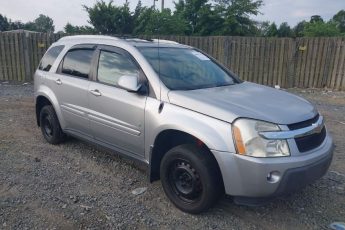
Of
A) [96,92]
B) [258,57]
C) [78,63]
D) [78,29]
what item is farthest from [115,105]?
[78,29]

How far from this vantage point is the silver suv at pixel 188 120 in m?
2.92

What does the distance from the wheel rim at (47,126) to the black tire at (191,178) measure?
8.53 feet

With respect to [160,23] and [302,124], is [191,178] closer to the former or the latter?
[302,124]

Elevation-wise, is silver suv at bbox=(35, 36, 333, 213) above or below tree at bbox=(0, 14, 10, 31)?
below

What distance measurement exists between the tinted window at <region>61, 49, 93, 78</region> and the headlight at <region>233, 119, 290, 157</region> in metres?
2.37

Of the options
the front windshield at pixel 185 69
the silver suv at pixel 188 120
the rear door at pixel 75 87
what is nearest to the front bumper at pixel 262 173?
the silver suv at pixel 188 120

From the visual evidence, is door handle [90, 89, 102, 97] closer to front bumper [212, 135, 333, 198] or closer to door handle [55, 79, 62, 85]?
door handle [55, 79, 62, 85]

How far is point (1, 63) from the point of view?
11734mm

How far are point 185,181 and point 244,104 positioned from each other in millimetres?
977

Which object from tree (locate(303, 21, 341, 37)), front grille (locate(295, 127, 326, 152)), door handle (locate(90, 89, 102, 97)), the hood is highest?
tree (locate(303, 21, 341, 37))

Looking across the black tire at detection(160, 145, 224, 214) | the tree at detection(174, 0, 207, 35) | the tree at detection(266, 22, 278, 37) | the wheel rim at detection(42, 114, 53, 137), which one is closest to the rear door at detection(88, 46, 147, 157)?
the black tire at detection(160, 145, 224, 214)

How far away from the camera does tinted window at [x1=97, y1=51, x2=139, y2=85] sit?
154 inches

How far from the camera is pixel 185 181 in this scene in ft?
11.2

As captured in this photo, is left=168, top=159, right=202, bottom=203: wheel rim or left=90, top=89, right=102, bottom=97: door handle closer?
left=168, top=159, right=202, bottom=203: wheel rim
